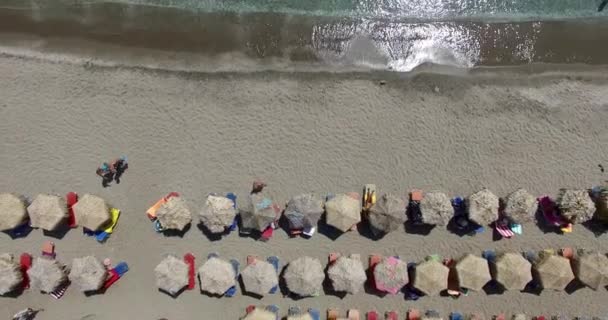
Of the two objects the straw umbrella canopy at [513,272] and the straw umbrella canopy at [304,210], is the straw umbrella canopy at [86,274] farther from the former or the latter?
the straw umbrella canopy at [513,272]

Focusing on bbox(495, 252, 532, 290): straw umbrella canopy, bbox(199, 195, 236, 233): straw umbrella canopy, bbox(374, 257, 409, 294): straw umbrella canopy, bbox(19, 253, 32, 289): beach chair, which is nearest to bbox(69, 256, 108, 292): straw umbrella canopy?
bbox(19, 253, 32, 289): beach chair

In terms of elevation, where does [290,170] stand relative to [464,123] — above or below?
below

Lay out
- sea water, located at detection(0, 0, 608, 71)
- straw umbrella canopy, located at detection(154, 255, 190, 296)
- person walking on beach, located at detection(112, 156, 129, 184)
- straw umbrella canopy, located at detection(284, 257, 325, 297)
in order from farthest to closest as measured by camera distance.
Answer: sea water, located at detection(0, 0, 608, 71), person walking on beach, located at detection(112, 156, 129, 184), straw umbrella canopy, located at detection(154, 255, 190, 296), straw umbrella canopy, located at detection(284, 257, 325, 297)

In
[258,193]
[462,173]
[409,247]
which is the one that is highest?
[462,173]

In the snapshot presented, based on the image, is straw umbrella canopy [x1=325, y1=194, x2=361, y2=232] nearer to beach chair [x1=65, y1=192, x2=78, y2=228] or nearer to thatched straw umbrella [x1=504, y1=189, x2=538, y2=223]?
thatched straw umbrella [x1=504, y1=189, x2=538, y2=223]

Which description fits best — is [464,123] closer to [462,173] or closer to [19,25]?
[462,173]

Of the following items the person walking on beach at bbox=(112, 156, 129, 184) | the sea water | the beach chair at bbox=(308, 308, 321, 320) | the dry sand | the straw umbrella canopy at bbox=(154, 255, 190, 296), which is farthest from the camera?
the sea water

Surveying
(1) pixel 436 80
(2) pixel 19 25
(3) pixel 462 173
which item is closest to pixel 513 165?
(3) pixel 462 173
